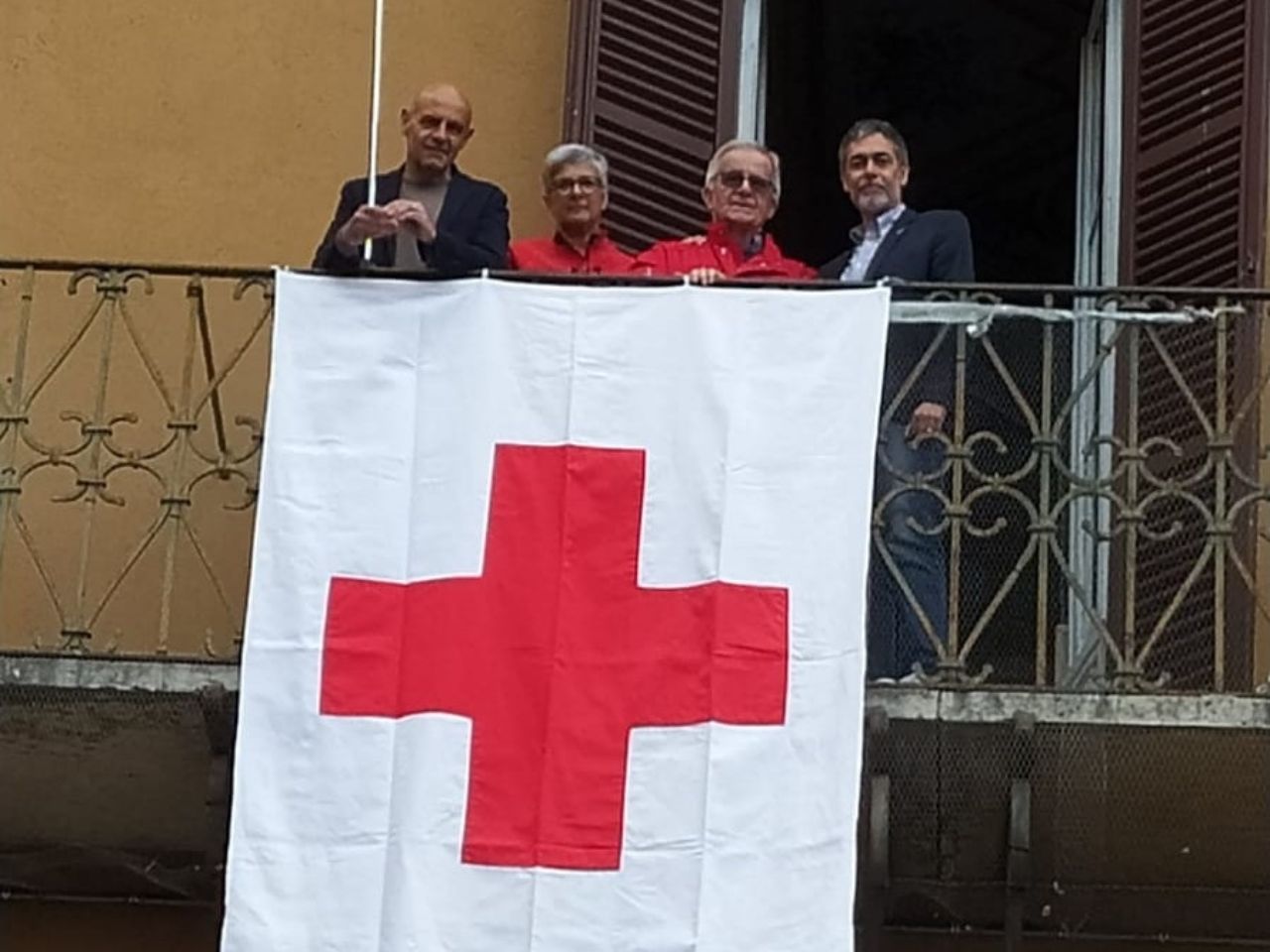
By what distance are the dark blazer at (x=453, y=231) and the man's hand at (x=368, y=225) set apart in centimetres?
9

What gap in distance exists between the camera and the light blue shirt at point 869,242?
355 inches

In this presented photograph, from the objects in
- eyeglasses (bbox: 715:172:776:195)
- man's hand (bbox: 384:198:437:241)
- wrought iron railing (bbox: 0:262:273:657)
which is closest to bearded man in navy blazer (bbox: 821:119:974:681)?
eyeglasses (bbox: 715:172:776:195)

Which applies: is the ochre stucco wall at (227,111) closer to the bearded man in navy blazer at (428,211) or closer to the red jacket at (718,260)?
the bearded man in navy blazer at (428,211)

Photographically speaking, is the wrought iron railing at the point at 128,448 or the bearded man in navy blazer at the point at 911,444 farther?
the wrought iron railing at the point at 128,448

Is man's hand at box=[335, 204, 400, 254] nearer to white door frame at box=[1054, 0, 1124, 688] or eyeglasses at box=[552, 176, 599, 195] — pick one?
eyeglasses at box=[552, 176, 599, 195]

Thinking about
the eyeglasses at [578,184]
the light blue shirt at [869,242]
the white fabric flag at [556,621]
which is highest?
the eyeglasses at [578,184]

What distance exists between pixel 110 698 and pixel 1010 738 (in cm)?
208

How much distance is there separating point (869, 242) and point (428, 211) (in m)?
1.09

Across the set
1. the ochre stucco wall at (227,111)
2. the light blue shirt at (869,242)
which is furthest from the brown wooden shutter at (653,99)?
the light blue shirt at (869,242)

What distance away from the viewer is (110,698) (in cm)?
852

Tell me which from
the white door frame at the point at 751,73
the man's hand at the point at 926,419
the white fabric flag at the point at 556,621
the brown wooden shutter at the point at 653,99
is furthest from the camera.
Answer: the white door frame at the point at 751,73

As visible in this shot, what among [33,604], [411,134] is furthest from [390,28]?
[33,604]

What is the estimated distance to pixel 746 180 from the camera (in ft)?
29.6

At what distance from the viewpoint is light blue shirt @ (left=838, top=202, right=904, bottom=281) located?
29.6ft
